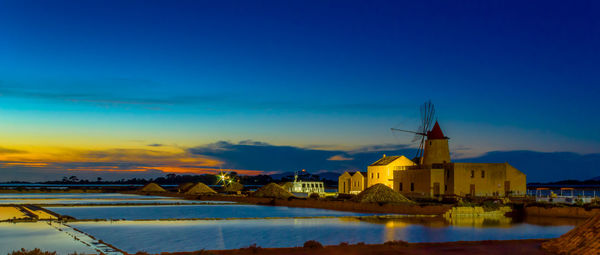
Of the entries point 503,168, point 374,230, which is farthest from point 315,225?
point 503,168

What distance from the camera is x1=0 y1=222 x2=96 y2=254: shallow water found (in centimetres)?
1076

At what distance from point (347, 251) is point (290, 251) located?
0.93 meters

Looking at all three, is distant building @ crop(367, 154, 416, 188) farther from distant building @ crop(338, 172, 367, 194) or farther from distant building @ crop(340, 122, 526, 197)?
distant building @ crop(338, 172, 367, 194)

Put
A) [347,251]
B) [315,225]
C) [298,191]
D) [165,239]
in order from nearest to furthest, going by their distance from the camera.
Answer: [347,251], [165,239], [315,225], [298,191]

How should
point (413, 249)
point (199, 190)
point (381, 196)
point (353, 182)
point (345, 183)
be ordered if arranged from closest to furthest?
point (413, 249), point (381, 196), point (353, 182), point (345, 183), point (199, 190)

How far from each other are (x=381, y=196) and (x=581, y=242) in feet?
53.6

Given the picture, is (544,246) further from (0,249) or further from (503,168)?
(503,168)

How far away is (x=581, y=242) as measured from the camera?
952 centimetres

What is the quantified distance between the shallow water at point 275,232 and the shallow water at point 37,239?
0.85m

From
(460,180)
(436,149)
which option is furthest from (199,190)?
(460,180)

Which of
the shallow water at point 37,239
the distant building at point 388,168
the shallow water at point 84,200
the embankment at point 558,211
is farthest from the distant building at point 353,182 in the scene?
the shallow water at point 37,239

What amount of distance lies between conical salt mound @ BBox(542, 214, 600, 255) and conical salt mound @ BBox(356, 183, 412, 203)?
15123mm

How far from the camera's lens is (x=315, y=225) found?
17469 millimetres

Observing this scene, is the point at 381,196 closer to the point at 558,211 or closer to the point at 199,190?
the point at 558,211
